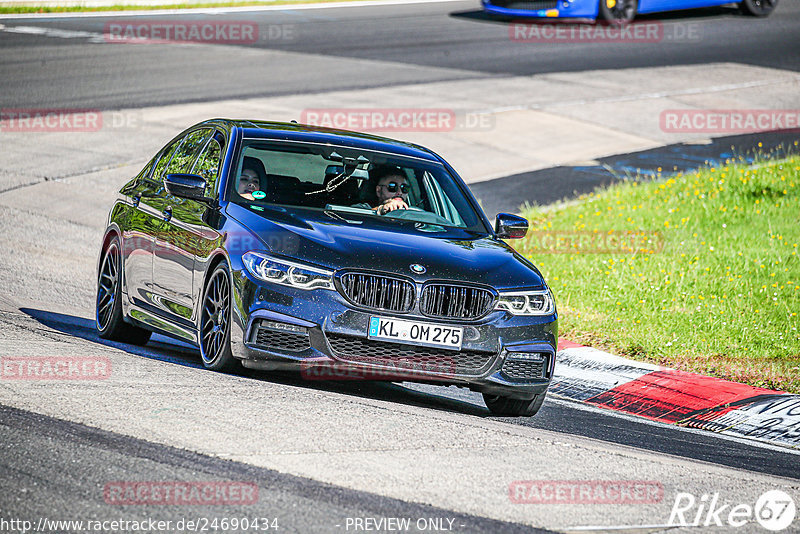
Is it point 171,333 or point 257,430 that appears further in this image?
point 171,333

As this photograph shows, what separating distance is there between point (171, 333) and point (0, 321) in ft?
4.30

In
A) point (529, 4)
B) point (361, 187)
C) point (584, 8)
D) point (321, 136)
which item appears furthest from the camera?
point (529, 4)

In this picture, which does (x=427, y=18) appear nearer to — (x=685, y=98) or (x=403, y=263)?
(x=685, y=98)

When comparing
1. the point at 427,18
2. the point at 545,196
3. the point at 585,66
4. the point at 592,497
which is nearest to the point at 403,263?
the point at 592,497

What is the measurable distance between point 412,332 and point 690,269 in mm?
6282

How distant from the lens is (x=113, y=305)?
30.2 feet

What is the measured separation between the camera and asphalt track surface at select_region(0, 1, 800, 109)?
A: 21484 millimetres

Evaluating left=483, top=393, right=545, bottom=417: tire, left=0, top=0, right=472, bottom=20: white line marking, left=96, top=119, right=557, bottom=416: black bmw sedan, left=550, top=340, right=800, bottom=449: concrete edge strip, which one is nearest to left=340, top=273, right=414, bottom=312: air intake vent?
left=96, top=119, right=557, bottom=416: black bmw sedan

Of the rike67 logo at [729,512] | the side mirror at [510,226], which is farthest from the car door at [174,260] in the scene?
the rike67 logo at [729,512]

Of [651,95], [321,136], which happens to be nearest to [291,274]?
[321,136]

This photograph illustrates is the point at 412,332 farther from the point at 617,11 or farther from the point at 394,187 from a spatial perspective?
the point at 617,11

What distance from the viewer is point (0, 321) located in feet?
28.6

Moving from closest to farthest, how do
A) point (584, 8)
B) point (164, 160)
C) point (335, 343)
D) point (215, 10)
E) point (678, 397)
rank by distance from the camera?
point (335, 343)
point (678, 397)
point (164, 160)
point (584, 8)
point (215, 10)

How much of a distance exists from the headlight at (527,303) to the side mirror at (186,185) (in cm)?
209
